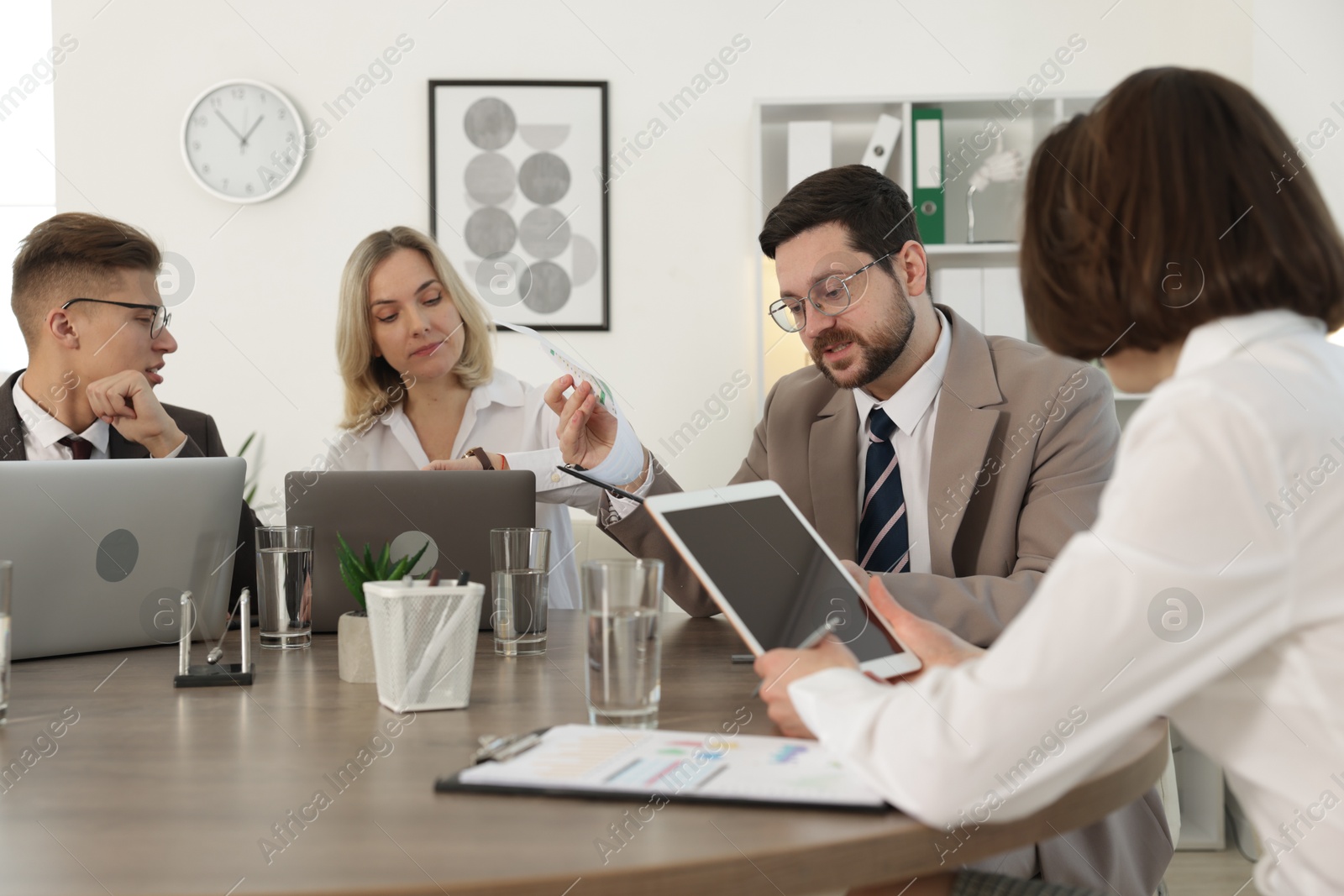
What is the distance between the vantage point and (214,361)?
3193 millimetres

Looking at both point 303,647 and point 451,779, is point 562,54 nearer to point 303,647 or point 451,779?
point 303,647

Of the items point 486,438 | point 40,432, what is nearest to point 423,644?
point 40,432

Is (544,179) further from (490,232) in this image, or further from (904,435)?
(904,435)

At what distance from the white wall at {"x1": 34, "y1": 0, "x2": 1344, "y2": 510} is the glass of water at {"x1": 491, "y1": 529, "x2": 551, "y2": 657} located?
1800 mm

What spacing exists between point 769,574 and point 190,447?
1434 millimetres

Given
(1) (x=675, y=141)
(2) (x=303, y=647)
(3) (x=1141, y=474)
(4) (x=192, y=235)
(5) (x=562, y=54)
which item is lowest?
(2) (x=303, y=647)

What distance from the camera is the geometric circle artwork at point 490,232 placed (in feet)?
10.3

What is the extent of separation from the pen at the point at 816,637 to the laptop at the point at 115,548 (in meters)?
0.82

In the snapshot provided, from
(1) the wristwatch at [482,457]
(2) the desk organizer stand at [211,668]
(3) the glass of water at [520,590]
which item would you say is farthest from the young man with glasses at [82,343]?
(3) the glass of water at [520,590]

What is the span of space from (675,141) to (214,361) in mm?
1548

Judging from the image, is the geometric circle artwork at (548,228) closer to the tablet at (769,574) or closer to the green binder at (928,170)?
the green binder at (928,170)

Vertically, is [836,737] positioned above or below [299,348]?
below

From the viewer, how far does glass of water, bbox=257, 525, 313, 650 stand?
1.41 m

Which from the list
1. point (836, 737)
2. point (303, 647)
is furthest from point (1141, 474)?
point (303, 647)
